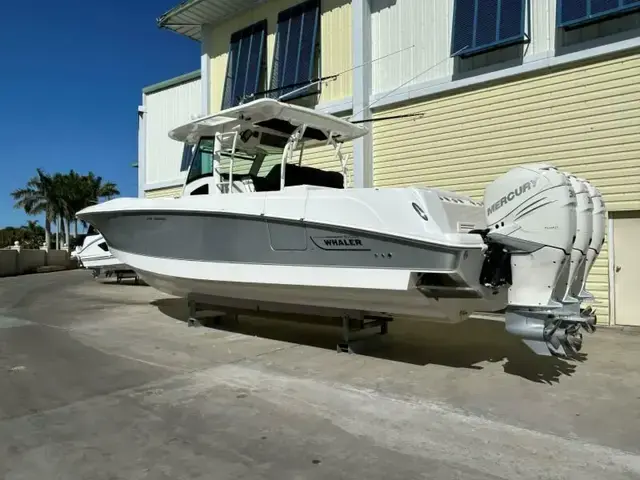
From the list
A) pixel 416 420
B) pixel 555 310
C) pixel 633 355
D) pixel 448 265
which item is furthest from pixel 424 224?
pixel 633 355

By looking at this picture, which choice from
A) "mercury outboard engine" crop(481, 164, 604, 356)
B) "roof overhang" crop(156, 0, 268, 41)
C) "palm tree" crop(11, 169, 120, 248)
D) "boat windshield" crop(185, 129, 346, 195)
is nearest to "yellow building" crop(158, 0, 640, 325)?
"roof overhang" crop(156, 0, 268, 41)

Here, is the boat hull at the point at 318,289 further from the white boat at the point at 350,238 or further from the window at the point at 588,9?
the window at the point at 588,9

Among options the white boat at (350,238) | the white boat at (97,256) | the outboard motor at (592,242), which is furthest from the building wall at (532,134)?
the white boat at (97,256)

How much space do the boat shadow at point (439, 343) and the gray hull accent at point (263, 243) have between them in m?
1.17

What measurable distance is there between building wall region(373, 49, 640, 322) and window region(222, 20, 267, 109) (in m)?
3.80

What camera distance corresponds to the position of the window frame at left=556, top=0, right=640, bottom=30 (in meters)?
6.85

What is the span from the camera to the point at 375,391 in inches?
164

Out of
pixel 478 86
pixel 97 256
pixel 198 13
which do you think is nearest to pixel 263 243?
pixel 478 86

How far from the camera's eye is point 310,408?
3.76m

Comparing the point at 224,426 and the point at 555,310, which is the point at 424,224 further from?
the point at 224,426

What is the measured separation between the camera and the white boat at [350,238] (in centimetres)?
409

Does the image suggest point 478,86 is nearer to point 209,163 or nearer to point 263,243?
point 209,163

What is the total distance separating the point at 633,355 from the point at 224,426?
4.56 meters

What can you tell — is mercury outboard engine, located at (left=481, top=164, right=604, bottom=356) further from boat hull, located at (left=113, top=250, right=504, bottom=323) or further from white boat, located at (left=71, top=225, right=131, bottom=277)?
white boat, located at (left=71, top=225, right=131, bottom=277)
